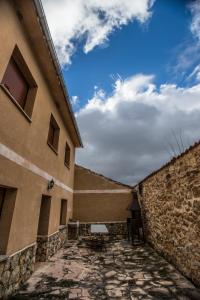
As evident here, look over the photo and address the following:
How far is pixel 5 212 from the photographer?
3910 millimetres

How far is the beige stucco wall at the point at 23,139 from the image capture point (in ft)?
12.1

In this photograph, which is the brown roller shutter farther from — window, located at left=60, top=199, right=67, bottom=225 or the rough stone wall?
window, located at left=60, top=199, right=67, bottom=225

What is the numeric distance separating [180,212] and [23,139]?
15.8 ft

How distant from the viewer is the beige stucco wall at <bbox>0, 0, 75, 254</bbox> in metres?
3.69

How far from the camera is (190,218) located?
448 centimetres

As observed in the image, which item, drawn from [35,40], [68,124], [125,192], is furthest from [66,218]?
[35,40]

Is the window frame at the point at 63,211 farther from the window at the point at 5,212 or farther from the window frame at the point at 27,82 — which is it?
the window frame at the point at 27,82

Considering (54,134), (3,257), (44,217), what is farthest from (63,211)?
(3,257)

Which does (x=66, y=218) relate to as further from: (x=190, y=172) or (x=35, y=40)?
(x=35, y=40)

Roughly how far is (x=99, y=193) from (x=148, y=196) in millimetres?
4438

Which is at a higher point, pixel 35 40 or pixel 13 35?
pixel 35 40

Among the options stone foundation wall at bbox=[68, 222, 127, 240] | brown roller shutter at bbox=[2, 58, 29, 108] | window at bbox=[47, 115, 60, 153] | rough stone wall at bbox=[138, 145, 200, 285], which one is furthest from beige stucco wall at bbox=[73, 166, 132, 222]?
brown roller shutter at bbox=[2, 58, 29, 108]

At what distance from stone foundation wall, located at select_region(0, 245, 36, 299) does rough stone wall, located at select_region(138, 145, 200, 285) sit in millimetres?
4160

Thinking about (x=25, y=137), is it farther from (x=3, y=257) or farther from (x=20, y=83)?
(x=3, y=257)
